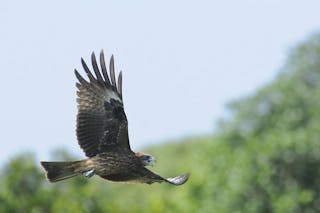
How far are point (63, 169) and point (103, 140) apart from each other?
671 millimetres

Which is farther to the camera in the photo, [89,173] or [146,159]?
[146,159]

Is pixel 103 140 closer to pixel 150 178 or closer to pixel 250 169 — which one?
pixel 150 178

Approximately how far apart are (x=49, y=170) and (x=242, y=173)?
16.1m

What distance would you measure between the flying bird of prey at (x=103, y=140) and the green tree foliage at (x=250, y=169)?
959cm

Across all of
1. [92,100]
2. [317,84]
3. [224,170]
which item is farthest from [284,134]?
[92,100]

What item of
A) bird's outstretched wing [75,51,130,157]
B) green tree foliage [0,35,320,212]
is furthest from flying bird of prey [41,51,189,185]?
green tree foliage [0,35,320,212]

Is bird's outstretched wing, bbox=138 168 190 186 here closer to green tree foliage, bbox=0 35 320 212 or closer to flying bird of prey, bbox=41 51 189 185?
flying bird of prey, bbox=41 51 189 185

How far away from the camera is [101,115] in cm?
1406

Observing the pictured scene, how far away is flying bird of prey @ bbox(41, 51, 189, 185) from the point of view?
13625 mm

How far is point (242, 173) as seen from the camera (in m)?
A: 29.3

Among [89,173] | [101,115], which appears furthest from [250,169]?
[89,173]

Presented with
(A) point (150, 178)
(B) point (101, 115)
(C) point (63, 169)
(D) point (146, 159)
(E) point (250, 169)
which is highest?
(B) point (101, 115)

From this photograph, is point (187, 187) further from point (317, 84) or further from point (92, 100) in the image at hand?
point (92, 100)

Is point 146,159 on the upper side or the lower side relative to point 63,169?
lower
